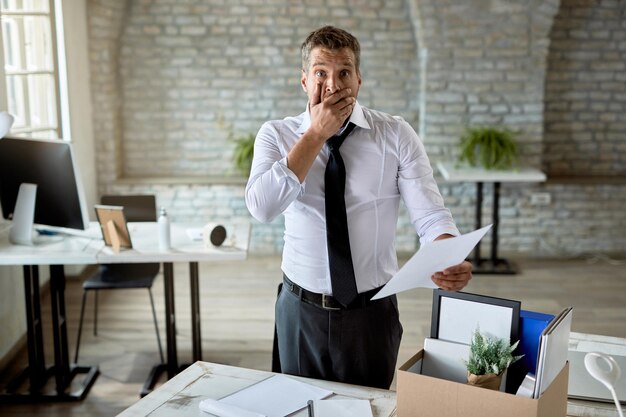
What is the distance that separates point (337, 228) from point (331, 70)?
48cm

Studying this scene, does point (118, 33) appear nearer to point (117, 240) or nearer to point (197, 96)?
point (197, 96)

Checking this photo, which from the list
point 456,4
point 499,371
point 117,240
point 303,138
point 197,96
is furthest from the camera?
point 197,96

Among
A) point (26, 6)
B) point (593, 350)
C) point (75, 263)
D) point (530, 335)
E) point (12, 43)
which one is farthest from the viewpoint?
point (26, 6)

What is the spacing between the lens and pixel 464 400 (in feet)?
5.70

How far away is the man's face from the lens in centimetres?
227

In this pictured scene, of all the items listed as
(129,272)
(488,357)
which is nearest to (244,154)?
(129,272)

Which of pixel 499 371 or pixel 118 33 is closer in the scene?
Result: pixel 499 371

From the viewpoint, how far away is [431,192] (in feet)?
7.88

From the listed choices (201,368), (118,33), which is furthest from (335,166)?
(118,33)

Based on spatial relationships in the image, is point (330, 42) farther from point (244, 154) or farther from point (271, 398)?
point (244, 154)

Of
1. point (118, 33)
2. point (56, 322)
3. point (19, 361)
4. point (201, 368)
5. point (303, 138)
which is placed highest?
point (118, 33)

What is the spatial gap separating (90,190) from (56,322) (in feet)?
8.42

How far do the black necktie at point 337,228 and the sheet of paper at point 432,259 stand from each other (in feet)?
1.26

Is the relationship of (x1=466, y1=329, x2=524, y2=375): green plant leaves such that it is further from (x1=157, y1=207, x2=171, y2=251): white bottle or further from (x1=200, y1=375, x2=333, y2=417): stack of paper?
(x1=157, y1=207, x2=171, y2=251): white bottle
